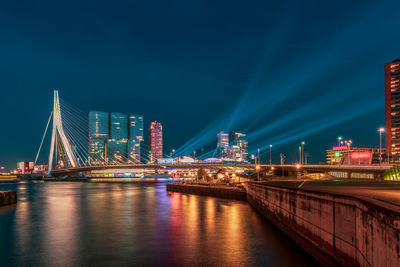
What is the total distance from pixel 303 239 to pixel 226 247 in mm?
5202

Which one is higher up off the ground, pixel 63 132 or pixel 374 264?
pixel 63 132

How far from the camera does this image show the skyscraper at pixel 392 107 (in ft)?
499

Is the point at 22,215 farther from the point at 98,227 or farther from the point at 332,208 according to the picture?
the point at 332,208

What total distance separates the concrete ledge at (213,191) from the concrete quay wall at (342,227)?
24445 millimetres

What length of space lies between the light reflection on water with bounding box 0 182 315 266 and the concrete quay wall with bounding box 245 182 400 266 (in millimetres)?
1687

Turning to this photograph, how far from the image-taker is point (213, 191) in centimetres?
5319

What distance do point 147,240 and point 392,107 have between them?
16626 centimetres

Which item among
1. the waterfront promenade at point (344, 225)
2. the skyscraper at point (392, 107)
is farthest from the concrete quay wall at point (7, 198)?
the skyscraper at point (392, 107)

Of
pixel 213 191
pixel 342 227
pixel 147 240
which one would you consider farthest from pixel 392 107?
pixel 342 227

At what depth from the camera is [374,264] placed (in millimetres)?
9414

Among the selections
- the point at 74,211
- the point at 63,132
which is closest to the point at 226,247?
the point at 74,211

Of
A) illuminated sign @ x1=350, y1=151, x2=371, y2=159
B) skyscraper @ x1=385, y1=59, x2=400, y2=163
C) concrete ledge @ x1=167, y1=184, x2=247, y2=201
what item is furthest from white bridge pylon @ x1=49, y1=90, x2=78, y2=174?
skyscraper @ x1=385, y1=59, x2=400, y2=163

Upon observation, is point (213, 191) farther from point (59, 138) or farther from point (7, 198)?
point (59, 138)

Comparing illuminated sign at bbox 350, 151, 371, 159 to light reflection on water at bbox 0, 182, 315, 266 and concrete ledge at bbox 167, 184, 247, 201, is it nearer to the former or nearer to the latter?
concrete ledge at bbox 167, 184, 247, 201
